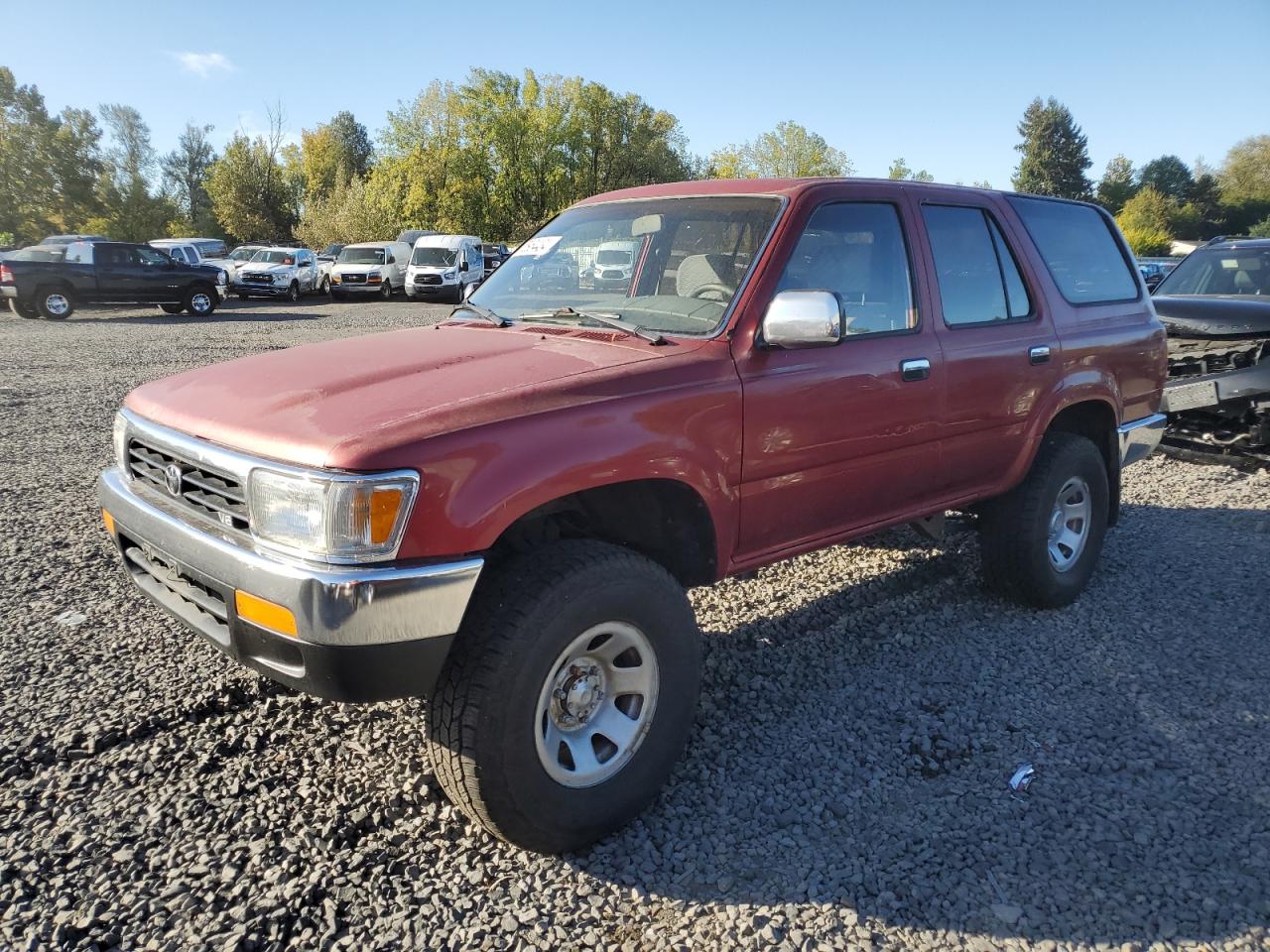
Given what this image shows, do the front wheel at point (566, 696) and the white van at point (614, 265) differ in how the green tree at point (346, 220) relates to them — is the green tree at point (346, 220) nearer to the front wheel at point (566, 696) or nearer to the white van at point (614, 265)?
the white van at point (614, 265)

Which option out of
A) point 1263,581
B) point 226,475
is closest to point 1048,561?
point 1263,581

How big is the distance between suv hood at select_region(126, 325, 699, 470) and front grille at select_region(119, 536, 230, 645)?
17.1 inches

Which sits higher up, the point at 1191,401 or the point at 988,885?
the point at 1191,401

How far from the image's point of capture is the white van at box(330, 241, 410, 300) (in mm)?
28812

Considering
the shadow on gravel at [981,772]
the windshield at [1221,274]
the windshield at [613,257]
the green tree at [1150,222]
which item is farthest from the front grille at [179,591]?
the green tree at [1150,222]

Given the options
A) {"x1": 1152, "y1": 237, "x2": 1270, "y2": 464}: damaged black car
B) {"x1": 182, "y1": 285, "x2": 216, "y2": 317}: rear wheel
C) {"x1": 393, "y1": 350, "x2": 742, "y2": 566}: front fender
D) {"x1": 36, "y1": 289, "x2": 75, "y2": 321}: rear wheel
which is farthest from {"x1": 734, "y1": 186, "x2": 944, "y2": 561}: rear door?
{"x1": 182, "y1": 285, "x2": 216, "y2": 317}: rear wheel

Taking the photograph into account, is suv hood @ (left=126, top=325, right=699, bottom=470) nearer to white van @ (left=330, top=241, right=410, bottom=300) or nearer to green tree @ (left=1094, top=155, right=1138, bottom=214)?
white van @ (left=330, top=241, right=410, bottom=300)

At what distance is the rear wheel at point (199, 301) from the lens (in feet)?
69.0

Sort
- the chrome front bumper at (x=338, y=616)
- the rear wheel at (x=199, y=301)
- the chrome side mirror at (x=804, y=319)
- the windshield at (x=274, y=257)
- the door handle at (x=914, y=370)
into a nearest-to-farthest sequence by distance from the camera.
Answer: the chrome front bumper at (x=338, y=616) < the chrome side mirror at (x=804, y=319) < the door handle at (x=914, y=370) < the rear wheel at (x=199, y=301) < the windshield at (x=274, y=257)

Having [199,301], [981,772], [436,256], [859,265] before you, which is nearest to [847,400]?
[859,265]

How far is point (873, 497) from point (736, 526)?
2.53 ft

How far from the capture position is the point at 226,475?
2391mm

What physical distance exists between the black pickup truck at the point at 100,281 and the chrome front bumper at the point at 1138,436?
21.0 meters

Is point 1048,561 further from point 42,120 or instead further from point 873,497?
point 42,120
